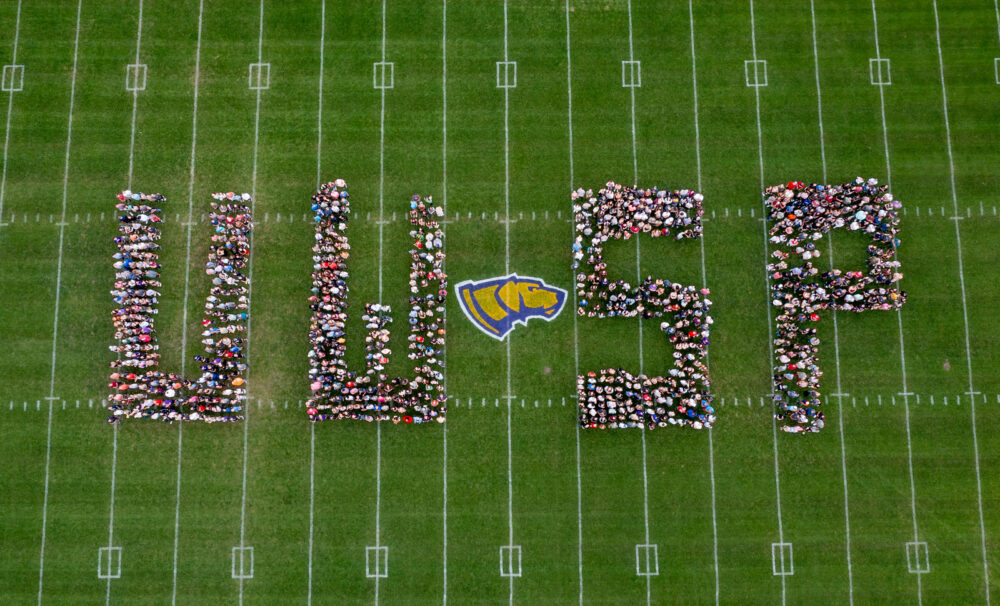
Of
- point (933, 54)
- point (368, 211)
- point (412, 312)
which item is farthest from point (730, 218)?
point (368, 211)

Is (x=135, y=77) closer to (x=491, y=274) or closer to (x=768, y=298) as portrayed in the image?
(x=491, y=274)

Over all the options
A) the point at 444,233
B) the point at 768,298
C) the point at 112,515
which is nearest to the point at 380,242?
the point at 444,233

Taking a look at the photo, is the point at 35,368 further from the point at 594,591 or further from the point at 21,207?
the point at 594,591

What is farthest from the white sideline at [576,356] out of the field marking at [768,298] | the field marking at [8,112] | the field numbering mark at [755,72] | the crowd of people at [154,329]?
the field marking at [8,112]

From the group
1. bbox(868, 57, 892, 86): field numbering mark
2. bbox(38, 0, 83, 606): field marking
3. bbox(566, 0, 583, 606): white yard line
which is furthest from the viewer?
bbox(868, 57, 892, 86): field numbering mark

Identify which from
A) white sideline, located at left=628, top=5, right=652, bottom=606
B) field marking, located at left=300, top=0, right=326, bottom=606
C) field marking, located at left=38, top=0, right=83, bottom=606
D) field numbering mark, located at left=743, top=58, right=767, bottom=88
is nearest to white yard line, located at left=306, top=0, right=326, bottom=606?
field marking, located at left=300, top=0, right=326, bottom=606

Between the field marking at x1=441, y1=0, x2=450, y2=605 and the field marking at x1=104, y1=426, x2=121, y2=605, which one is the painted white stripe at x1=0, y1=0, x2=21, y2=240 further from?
the field marking at x1=441, y1=0, x2=450, y2=605

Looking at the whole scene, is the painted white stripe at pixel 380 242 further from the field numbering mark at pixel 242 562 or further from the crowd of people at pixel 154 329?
the crowd of people at pixel 154 329
